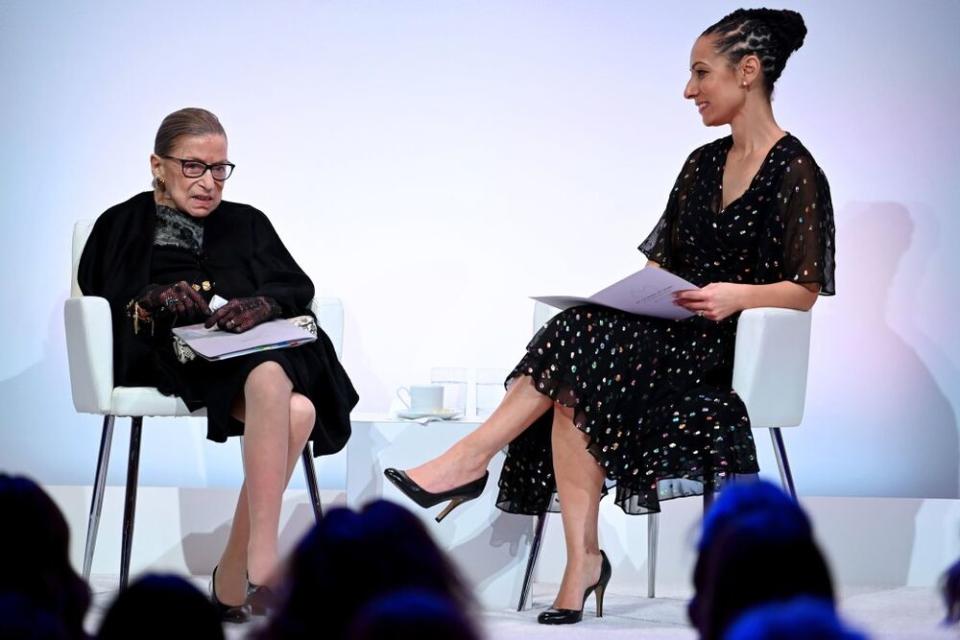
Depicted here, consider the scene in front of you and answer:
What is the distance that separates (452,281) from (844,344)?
1.30 meters

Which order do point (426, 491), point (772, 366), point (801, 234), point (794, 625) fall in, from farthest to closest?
point (801, 234) < point (772, 366) < point (426, 491) < point (794, 625)

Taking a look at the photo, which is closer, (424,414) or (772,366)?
(772,366)

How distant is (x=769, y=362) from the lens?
2.55 metres

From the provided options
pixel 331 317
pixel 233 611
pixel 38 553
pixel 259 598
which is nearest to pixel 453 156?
pixel 331 317

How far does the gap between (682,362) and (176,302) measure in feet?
3.77

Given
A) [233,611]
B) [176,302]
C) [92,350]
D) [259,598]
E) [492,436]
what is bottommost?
[233,611]

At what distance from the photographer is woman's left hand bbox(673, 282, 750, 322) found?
257 centimetres

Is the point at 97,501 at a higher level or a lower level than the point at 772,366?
lower

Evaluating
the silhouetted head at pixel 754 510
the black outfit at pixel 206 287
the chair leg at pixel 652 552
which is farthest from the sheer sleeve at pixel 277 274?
the silhouetted head at pixel 754 510

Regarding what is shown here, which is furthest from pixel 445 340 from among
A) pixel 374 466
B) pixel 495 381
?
pixel 374 466

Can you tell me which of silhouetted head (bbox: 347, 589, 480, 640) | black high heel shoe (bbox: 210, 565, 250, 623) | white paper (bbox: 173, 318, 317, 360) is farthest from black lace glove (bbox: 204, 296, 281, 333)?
silhouetted head (bbox: 347, 589, 480, 640)

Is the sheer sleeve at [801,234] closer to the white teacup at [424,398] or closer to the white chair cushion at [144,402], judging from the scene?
the white teacup at [424,398]

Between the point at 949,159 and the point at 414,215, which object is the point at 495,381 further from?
the point at 949,159

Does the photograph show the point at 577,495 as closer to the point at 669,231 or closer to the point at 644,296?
the point at 644,296
